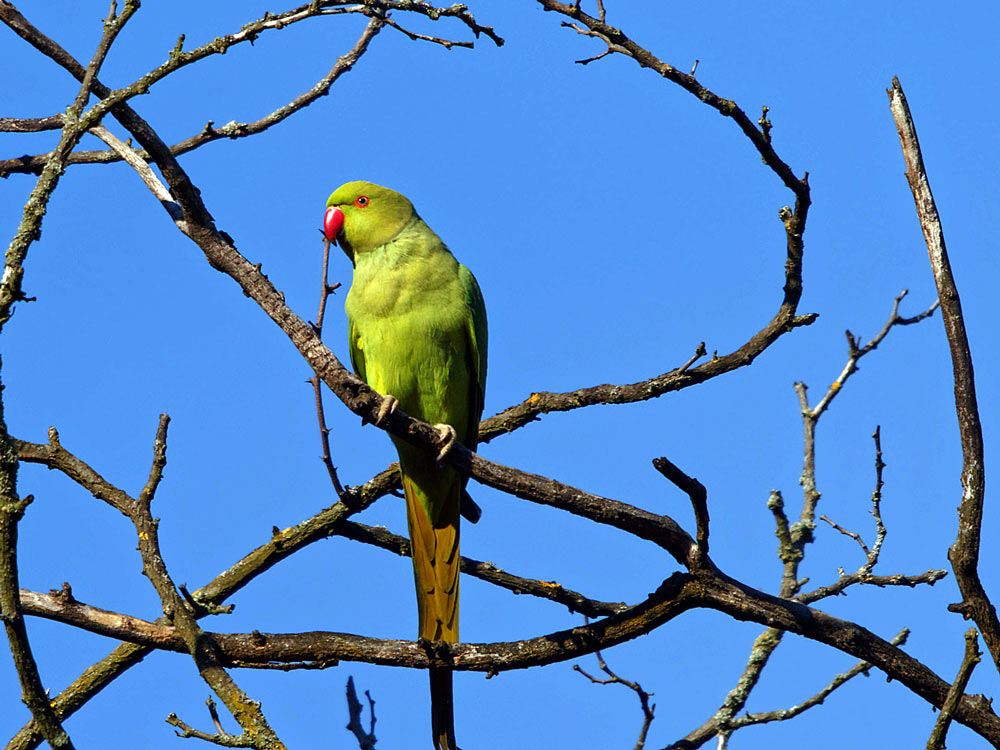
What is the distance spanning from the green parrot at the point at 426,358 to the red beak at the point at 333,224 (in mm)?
252

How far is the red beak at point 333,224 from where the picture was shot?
5.10 m

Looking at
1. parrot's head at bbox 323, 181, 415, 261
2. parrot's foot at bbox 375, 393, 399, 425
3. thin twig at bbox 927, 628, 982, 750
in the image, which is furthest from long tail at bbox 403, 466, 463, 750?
thin twig at bbox 927, 628, 982, 750

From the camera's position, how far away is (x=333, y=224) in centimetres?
511

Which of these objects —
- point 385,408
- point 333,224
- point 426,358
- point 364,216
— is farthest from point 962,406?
point 333,224

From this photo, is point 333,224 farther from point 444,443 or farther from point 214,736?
point 214,736

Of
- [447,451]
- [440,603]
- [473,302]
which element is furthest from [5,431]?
[473,302]

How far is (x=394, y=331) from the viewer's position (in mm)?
4680

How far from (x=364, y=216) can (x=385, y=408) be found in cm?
171

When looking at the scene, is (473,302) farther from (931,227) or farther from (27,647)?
(27,647)

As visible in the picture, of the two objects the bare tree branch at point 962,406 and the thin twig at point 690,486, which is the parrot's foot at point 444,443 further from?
the bare tree branch at point 962,406

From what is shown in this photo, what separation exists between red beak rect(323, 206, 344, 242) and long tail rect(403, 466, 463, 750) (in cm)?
134

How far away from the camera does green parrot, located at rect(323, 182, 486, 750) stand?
4.67 metres

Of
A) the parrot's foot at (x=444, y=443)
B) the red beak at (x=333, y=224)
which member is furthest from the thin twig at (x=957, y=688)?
the red beak at (x=333, y=224)

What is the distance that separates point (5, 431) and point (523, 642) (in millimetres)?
2031
